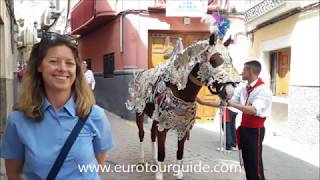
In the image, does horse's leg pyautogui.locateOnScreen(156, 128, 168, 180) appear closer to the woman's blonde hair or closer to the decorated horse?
the decorated horse

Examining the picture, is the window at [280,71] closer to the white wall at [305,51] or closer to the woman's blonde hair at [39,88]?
the white wall at [305,51]

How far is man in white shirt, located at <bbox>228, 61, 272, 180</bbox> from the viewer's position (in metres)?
4.50

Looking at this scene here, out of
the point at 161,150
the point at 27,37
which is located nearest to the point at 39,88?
the point at 161,150

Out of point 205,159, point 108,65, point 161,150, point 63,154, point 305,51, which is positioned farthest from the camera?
point 108,65

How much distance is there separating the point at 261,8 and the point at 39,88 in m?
10.2

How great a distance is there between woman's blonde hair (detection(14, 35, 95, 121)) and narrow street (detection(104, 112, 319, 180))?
3785 millimetres

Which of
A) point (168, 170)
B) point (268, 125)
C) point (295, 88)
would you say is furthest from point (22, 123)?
point (268, 125)

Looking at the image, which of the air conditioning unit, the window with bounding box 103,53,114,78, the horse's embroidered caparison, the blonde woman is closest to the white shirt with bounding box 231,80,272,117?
the horse's embroidered caparison

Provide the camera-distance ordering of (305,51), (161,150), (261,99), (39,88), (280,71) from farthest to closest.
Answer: (280,71)
(305,51)
(161,150)
(261,99)
(39,88)

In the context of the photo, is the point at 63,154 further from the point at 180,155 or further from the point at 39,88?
the point at 180,155

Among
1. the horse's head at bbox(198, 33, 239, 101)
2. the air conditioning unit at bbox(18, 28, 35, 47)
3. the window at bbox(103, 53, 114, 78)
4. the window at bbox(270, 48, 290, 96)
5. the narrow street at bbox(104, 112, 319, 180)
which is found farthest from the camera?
the air conditioning unit at bbox(18, 28, 35, 47)

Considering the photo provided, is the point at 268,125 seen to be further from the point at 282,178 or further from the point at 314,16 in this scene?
the point at 282,178

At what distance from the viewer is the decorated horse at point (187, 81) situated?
4531mm

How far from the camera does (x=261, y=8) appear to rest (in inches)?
459
